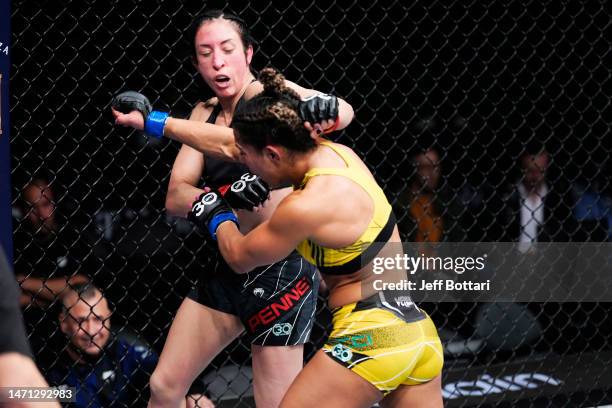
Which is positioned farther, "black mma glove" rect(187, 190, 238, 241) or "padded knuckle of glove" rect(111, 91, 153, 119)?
"padded knuckle of glove" rect(111, 91, 153, 119)

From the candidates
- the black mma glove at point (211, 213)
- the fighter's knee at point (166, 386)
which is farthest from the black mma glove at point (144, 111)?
the fighter's knee at point (166, 386)

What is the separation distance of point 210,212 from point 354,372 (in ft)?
1.86

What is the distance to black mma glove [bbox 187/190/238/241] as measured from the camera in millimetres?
2328

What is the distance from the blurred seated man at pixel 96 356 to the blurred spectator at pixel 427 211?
4.41 feet

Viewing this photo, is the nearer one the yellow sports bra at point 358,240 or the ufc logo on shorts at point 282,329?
the yellow sports bra at point 358,240

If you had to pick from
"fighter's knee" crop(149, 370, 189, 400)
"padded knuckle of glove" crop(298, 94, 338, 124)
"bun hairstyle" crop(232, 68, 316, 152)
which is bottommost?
"fighter's knee" crop(149, 370, 189, 400)

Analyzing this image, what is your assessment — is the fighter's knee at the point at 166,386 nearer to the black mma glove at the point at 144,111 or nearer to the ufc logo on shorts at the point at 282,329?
the ufc logo on shorts at the point at 282,329

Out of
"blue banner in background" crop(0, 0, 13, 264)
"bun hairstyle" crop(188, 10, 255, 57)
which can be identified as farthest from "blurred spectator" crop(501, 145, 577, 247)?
"blue banner in background" crop(0, 0, 13, 264)

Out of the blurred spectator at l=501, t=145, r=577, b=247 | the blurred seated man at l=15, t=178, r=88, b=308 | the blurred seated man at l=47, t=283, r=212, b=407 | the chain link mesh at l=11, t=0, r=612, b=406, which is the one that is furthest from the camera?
the blurred spectator at l=501, t=145, r=577, b=247

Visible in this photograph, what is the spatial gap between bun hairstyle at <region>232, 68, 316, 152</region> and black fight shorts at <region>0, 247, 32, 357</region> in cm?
101

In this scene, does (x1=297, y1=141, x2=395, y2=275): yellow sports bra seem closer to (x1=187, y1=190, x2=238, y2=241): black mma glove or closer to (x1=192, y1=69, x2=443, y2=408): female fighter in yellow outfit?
(x1=192, y1=69, x2=443, y2=408): female fighter in yellow outfit

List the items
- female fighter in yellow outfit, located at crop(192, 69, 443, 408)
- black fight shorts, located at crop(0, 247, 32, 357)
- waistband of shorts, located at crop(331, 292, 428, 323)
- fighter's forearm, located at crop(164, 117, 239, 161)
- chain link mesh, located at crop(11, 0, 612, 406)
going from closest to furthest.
→ 1. black fight shorts, located at crop(0, 247, 32, 357)
2. female fighter in yellow outfit, located at crop(192, 69, 443, 408)
3. waistband of shorts, located at crop(331, 292, 428, 323)
4. fighter's forearm, located at crop(164, 117, 239, 161)
5. chain link mesh, located at crop(11, 0, 612, 406)

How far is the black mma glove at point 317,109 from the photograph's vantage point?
2.16m

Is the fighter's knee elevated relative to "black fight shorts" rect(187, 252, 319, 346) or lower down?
lower down
